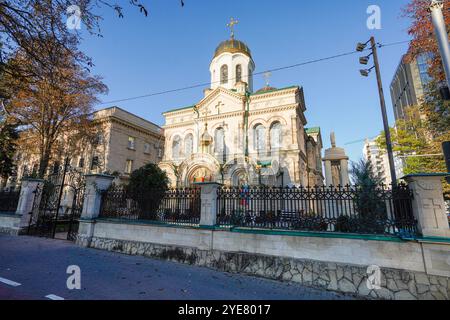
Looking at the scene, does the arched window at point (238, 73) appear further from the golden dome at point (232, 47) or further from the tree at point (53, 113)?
the tree at point (53, 113)

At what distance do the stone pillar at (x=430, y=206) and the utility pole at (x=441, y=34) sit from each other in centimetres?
215

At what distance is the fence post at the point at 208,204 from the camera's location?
718 cm

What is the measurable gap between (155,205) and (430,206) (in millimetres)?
8322

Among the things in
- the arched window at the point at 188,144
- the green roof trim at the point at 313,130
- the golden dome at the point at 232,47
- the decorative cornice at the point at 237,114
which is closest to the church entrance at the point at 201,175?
the arched window at the point at 188,144

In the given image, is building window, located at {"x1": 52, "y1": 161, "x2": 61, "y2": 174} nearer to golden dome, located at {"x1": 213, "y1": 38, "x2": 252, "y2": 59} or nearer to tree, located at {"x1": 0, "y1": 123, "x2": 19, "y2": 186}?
tree, located at {"x1": 0, "y1": 123, "x2": 19, "y2": 186}

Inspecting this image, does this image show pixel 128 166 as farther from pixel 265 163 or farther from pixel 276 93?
pixel 276 93

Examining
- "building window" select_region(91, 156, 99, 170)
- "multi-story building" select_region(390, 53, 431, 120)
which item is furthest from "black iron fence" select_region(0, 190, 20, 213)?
"multi-story building" select_region(390, 53, 431, 120)

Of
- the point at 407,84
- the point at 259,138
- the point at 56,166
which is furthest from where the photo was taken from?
the point at 407,84

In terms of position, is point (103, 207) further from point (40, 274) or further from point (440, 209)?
point (440, 209)

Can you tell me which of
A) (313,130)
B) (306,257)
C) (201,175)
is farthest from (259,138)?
(313,130)

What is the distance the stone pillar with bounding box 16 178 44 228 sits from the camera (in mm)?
12055

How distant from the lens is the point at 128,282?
5.35 m
